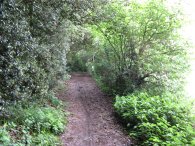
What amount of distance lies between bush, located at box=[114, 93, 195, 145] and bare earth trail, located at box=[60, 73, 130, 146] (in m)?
0.51

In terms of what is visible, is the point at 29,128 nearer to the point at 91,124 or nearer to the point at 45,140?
the point at 45,140

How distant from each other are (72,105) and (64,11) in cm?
447

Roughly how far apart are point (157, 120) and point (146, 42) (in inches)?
215

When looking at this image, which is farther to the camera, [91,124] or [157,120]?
[91,124]

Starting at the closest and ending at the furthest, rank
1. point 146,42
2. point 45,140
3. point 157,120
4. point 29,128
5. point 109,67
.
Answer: point 45,140 < point 29,128 < point 157,120 < point 146,42 < point 109,67

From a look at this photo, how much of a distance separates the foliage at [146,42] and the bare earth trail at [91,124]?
5.91 feet

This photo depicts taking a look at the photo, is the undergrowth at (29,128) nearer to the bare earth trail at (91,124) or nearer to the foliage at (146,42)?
the bare earth trail at (91,124)

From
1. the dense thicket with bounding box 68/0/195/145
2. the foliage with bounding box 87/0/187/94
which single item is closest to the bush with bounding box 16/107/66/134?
the dense thicket with bounding box 68/0/195/145

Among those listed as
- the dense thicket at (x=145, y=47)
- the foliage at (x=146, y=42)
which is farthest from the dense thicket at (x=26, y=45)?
the foliage at (x=146, y=42)

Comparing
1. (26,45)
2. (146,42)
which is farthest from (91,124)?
(146,42)

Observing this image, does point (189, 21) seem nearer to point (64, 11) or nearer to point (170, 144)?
point (64, 11)

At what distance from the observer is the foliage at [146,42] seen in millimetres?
11531

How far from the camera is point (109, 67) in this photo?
15.0 m

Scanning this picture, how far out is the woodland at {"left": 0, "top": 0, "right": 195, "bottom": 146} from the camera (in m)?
6.41
